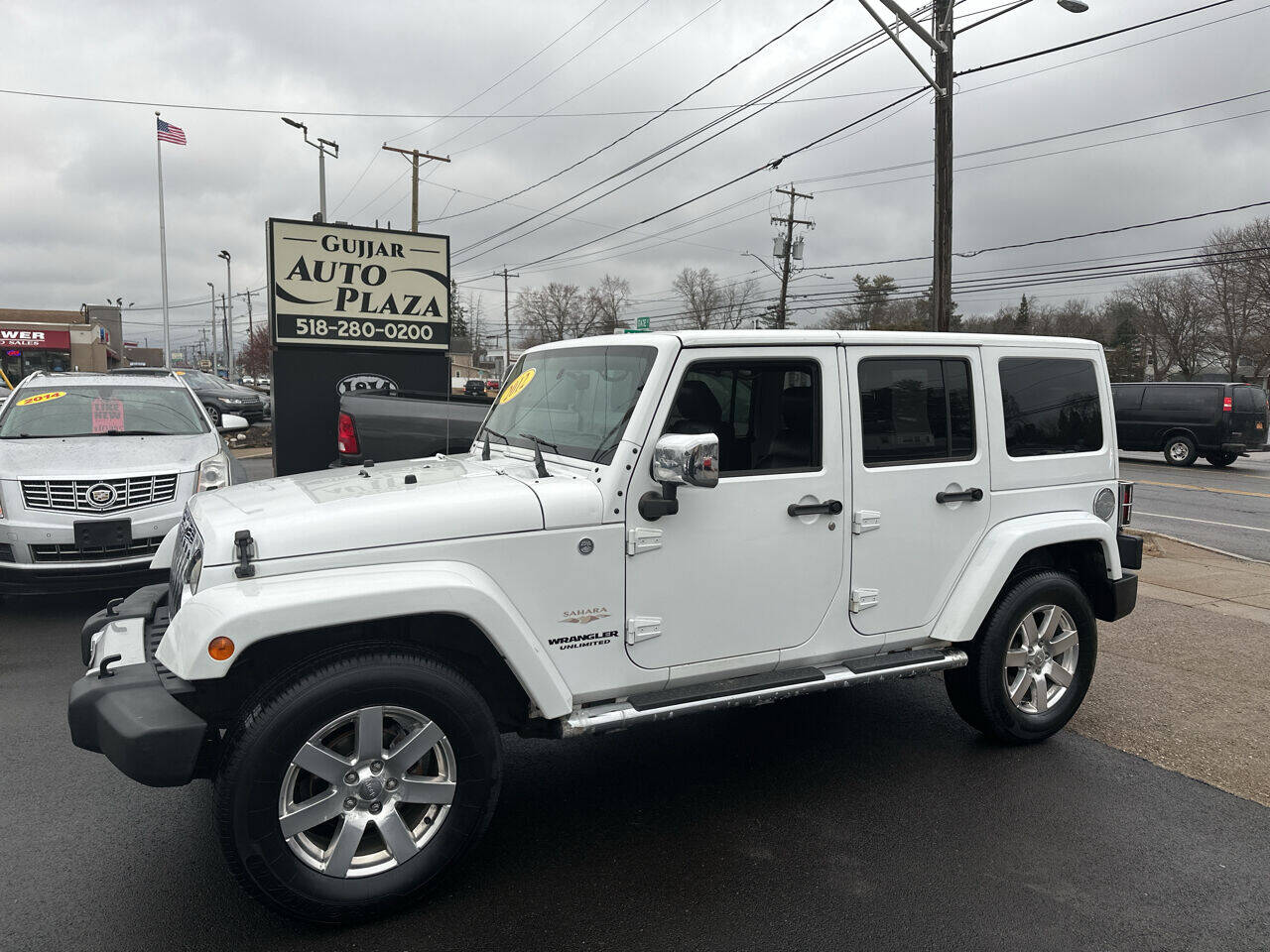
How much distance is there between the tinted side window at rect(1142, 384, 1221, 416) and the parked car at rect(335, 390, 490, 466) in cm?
2143

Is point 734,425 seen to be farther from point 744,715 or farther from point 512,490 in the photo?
point 744,715

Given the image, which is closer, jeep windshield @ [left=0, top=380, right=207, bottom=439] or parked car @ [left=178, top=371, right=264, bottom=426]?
jeep windshield @ [left=0, top=380, right=207, bottom=439]

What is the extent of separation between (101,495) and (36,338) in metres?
56.1

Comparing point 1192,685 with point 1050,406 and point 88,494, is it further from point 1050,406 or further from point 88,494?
point 88,494

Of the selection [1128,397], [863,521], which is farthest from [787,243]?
[863,521]

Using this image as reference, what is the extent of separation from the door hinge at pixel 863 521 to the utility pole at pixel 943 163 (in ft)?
29.8

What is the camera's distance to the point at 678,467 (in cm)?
300

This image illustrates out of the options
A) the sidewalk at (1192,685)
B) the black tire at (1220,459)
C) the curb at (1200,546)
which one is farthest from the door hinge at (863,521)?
the black tire at (1220,459)

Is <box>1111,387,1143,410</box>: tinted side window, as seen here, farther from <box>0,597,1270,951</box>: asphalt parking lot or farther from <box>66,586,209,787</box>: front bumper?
<box>66,586,209,787</box>: front bumper

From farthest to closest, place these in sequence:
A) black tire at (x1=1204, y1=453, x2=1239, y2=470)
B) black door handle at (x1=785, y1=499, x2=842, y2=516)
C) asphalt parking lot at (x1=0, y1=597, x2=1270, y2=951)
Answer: black tire at (x1=1204, y1=453, x2=1239, y2=470) < black door handle at (x1=785, y1=499, x2=842, y2=516) < asphalt parking lot at (x1=0, y1=597, x2=1270, y2=951)

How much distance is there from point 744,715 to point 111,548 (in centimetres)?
445

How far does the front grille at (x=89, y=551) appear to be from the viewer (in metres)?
5.82

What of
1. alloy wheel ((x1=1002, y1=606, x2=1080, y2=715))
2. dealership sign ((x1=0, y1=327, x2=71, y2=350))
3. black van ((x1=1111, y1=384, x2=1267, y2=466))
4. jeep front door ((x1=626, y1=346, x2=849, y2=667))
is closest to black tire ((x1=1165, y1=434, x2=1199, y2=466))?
black van ((x1=1111, y1=384, x2=1267, y2=466))

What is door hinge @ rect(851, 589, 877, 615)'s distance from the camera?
369cm
